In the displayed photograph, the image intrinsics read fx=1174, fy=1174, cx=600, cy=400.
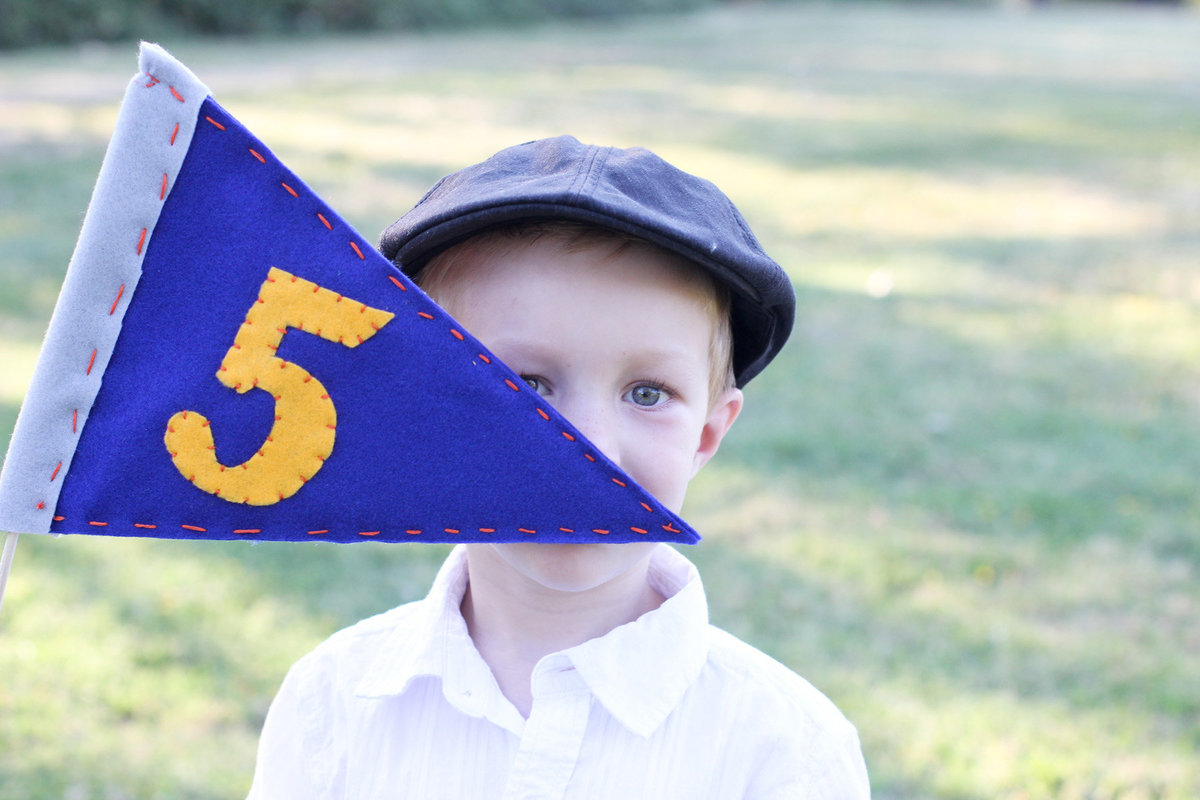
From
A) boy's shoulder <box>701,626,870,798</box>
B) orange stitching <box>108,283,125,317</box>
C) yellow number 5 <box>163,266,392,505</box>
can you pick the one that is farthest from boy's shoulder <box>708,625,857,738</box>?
orange stitching <box>108,283,125,317</box>

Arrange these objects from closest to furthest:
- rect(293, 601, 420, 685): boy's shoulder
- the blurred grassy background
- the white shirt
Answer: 1. the white shirt
2. rect(293, 601, 420, 685): boy's shoulder
3. the blurred grassy background

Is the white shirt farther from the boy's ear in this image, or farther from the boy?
the boy's ear

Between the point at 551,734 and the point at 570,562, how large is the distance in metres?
0.24

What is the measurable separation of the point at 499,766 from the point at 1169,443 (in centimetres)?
418

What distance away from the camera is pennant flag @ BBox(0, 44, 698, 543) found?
123 cm

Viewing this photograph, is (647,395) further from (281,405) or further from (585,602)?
(281,405)

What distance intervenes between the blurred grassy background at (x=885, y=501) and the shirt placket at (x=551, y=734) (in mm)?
1663

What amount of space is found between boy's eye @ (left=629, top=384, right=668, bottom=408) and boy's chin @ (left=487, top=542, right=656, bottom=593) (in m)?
0.17

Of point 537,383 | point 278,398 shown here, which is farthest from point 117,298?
point 537,383

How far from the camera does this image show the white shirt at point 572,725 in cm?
145

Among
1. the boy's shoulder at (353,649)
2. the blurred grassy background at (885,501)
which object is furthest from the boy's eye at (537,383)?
the blurred grassy background at (885,501)

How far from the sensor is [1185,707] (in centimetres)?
315

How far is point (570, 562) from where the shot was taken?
4.42 feet

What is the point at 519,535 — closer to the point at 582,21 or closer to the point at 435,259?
the point at 435,259
